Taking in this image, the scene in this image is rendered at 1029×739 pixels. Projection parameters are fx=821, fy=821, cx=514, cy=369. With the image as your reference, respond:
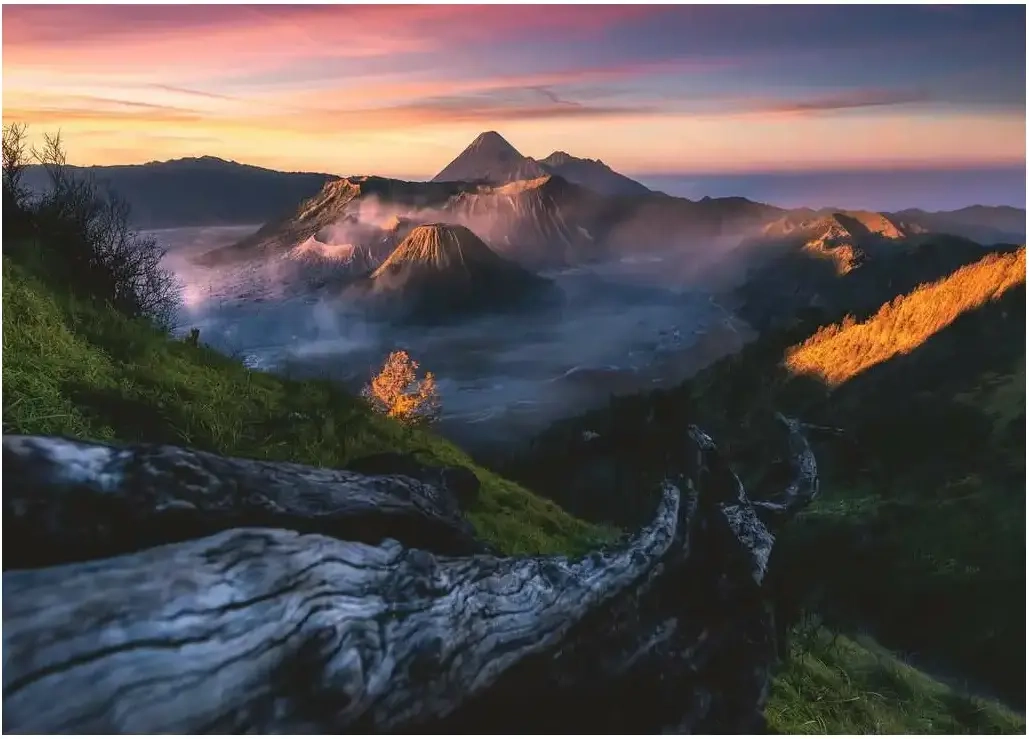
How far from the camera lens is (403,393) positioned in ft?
11.7

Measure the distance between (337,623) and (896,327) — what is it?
279 centimetres

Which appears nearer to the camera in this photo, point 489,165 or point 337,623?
point 337,623

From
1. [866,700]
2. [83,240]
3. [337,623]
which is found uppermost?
[83,240]

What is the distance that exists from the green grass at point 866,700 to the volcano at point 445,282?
1.87m

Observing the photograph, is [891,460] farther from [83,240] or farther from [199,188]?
[83,240]

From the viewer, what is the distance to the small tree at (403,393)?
11.6ft

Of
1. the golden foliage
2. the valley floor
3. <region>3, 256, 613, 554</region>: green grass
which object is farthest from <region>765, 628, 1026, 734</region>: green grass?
the golden foliage

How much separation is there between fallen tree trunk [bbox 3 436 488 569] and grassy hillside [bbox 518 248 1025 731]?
1.04m

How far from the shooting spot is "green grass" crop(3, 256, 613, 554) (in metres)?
2.90

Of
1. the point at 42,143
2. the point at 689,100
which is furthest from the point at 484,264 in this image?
the point at 42,143

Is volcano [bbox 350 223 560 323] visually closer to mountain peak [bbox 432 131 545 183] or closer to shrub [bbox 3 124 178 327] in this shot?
mountain peak [bbox 432 131 545 183]

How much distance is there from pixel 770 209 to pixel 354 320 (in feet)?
6.38

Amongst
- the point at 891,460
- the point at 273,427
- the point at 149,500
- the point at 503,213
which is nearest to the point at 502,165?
the point at 503,213

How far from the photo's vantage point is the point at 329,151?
354cm
